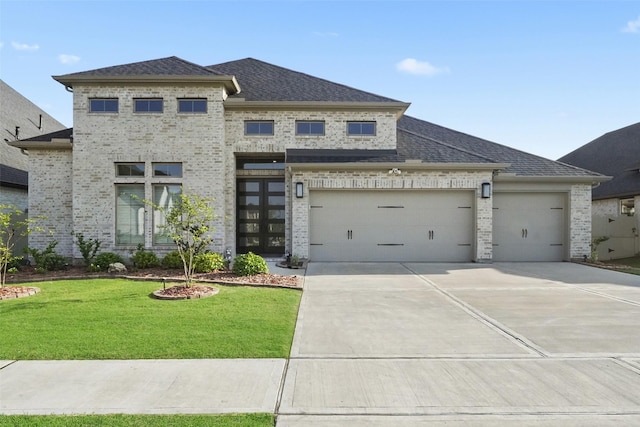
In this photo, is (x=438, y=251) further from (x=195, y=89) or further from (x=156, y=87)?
(x=156, y=87)

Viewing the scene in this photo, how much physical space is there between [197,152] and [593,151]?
23.7 metres

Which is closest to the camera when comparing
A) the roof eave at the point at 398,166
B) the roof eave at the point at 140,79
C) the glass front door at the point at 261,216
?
the roof eave at the point at 140,79

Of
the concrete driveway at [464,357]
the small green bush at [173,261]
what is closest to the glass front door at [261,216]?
the small green bush at [173,261]

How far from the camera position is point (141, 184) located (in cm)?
1266

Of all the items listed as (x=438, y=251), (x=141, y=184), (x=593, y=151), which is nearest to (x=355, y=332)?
(x=438, y=251)

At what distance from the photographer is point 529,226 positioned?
558 inches

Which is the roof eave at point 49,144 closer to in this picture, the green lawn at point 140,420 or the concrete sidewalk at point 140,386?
the concrete sidewalk at point 140,386

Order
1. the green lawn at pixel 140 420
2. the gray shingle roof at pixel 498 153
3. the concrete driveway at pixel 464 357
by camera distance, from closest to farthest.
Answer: the green lawn at pixel 140 420
the concrete driveway at pixel 464 357
the gray shingle roof at pixel 498 153

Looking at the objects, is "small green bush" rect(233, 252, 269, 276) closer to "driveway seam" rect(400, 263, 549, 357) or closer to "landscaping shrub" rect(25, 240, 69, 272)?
"driveway seam" rect(400, 263, 549, 357)

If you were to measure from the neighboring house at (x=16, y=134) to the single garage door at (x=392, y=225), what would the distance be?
1062cm

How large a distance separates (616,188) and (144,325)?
21634 millimetres

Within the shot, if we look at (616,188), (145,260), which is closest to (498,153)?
(616,188)

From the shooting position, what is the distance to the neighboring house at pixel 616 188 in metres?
16.0

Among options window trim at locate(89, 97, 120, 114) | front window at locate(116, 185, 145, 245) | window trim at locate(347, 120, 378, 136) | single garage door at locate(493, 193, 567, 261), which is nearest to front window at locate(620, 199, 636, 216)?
single garage door at locate(493, 193, 567, 261)
